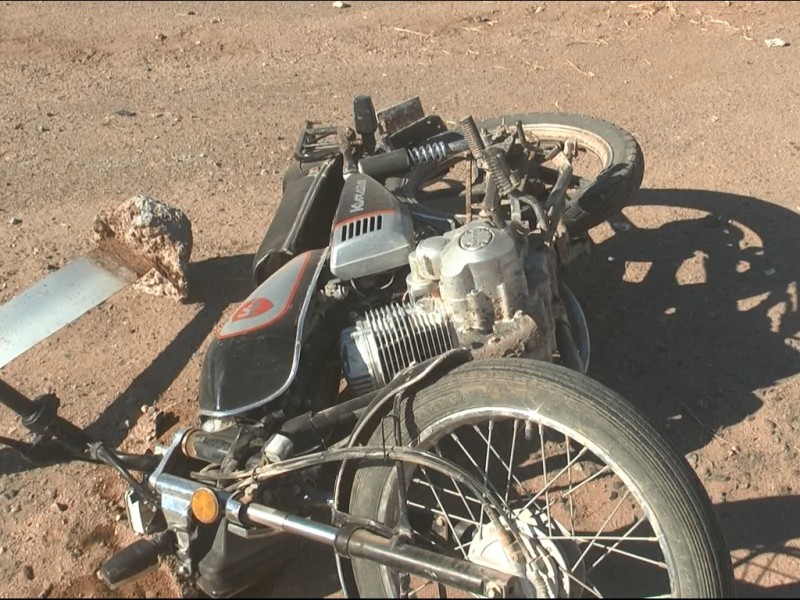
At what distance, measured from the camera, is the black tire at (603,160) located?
374 centimetres

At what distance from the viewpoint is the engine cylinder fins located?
2.94m

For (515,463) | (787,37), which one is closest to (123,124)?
(515,463)

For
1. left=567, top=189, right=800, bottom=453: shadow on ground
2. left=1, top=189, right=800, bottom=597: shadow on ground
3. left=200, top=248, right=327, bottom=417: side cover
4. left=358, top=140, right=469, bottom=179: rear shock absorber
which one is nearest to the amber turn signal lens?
left=200, top=248, right=327, bottom=417: side cover

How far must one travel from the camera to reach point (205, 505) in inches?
95.3

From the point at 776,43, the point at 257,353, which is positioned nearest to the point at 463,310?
the point at 257,353

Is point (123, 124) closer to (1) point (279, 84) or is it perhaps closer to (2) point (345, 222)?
(1) point (279, 84)

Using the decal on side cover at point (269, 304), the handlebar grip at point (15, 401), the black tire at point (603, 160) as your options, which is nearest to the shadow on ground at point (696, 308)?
the black tire at point (603, 160)

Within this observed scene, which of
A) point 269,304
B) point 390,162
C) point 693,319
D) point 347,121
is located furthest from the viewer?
point 347,121

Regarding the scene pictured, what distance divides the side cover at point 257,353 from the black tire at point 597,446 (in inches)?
18.9

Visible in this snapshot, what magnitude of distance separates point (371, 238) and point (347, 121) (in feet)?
10.4

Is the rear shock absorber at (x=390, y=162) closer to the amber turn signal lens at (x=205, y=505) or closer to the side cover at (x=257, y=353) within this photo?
Answer: the side cover at (x=257, y=353)

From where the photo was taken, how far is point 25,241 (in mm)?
4762

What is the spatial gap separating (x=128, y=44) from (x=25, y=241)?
3.35 metres

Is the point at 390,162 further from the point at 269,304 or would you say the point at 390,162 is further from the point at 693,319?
the point at 693,319
